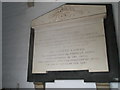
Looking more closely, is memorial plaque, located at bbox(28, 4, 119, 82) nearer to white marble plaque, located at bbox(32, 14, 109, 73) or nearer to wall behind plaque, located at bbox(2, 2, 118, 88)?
white marble plaque, located at bbox(32, 14, 109, 73)

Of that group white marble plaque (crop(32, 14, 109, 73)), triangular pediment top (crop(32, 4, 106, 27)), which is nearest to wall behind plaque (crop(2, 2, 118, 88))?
triangular pediment top (crop(32, 4, 106, 27))

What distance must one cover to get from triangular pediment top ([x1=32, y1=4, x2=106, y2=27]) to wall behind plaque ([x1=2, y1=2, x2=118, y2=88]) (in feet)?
0.33

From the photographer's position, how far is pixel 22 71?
197 centimetres

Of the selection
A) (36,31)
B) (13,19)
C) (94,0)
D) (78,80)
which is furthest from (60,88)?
(13,19)

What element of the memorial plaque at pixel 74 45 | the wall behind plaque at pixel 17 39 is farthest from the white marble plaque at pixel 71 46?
the wall behind plaque at pixel 17 39

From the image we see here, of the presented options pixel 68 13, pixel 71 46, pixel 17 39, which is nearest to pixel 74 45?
pixel 71 46

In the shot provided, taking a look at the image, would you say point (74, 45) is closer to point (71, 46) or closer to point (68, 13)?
point (71, 46)

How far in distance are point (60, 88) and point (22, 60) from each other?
59cm

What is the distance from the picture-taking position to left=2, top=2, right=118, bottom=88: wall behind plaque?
1.96 meters

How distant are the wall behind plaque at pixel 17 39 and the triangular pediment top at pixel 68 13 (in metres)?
0.10

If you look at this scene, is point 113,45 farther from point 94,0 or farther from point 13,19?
point 13,19

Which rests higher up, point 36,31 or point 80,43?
point 36,31

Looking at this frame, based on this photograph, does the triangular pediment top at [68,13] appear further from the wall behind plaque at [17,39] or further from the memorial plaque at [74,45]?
the wall behind plaque at [17,39]

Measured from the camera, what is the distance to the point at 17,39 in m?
2.09
